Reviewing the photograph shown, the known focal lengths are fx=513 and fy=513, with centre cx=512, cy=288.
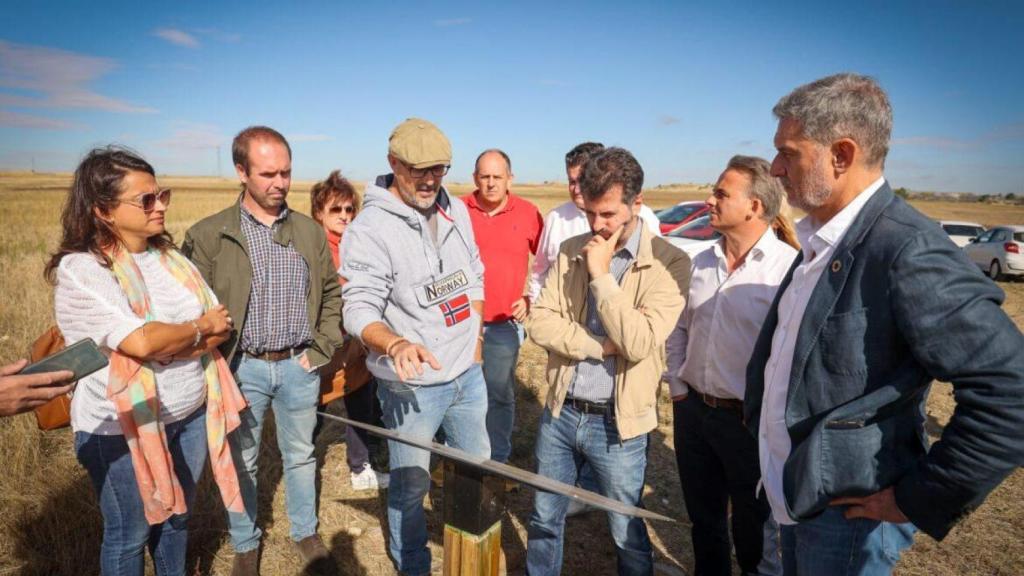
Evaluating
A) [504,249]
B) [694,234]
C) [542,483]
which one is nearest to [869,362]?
[542,483]

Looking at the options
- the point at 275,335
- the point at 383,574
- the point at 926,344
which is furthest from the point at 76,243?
the point at 926,344

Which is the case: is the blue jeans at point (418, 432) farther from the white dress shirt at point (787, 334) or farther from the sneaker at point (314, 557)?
the white dress shirt at point (787, 334)

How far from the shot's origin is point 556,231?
154 inches

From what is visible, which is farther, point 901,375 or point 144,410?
point 144,410

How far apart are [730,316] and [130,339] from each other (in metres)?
2.62

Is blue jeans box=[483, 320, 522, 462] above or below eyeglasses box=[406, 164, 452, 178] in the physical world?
below

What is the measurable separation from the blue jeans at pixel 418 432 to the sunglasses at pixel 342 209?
1756 millimetres

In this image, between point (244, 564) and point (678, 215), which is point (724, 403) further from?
point (678, 215)

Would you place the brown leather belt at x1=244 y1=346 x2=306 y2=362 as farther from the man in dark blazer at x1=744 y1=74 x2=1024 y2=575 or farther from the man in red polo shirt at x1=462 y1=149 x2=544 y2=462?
the man in dark blazer at x1=744 y1=74 x2=1024 y2=575

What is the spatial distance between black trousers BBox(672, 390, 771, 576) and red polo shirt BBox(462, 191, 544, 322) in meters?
1.61

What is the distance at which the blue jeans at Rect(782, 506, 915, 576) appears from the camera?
5.06 ft

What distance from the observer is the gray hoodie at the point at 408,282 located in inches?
93.0

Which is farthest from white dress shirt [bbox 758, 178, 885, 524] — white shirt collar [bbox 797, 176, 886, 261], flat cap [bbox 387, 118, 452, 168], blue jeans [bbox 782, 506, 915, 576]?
flat cap [bbox 387, 118, 452, 168]

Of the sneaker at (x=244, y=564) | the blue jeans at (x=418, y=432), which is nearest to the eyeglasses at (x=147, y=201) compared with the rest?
the blue jeans at (x=418, y=432)
